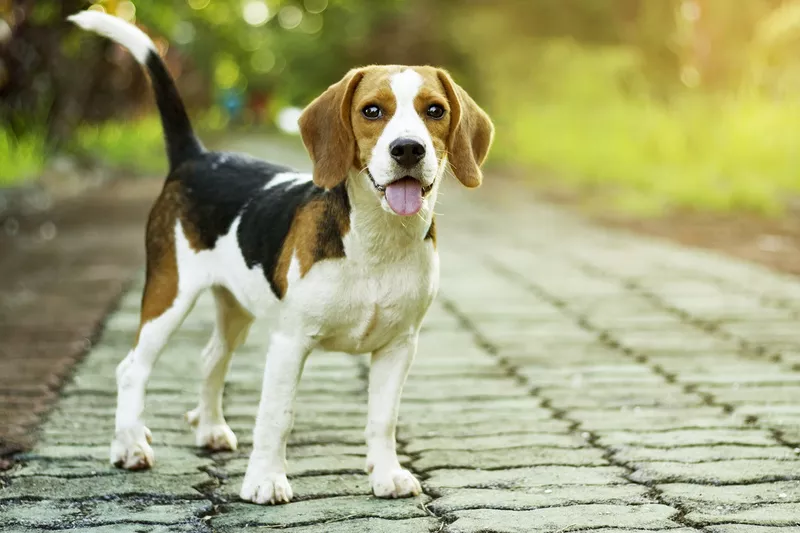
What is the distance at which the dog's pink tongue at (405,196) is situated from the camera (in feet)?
Answer: 11.9

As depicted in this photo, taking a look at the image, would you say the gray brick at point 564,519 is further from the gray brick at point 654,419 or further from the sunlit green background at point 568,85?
the sunlit green background at point 568,85

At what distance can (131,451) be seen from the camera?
4.23 meters

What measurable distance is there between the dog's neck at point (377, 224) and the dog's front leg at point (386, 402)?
362 mm

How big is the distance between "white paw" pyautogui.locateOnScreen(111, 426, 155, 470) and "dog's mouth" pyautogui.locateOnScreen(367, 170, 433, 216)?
1.35 meters

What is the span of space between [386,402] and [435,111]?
100 cm

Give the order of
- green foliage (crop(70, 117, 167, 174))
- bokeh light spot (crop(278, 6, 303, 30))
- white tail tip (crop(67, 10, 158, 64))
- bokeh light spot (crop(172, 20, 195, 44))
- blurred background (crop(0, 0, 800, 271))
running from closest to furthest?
white tail tip (crop(67, 10, 158, 64)) < blurred background (crop(0, 0, 800, 271)) < green foliage (crop(70, 117, 167, 174)) < bokeh light spot (crop(172, 20, 195, 44)) < bokeh light spot (crop(278, 6, 303, 30))

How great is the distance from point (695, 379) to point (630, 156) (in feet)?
41.5

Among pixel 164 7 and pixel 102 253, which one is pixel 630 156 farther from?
pixel 102 253

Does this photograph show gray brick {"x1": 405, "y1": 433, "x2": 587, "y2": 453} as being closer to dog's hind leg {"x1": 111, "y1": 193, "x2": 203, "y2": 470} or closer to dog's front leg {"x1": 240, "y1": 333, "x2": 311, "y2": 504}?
dog's front leg {"x1": 240, "y1": 333, "x2": 311, "y2": 504}

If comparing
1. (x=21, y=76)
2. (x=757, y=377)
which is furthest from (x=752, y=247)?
(x=21, y=76)

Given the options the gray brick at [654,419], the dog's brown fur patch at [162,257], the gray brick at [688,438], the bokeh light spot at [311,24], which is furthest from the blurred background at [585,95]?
the bokeh light spot at [311,24]

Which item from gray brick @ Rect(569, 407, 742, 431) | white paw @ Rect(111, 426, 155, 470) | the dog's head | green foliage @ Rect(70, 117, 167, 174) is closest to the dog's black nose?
the dog's head

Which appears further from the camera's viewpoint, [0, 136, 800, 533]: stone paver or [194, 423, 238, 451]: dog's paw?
[194, 423, 238, 451]: dog's paw

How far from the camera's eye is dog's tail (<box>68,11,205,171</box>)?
478 centimetres
